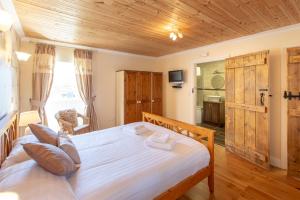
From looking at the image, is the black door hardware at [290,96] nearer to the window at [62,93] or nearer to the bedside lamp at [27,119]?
the bedside lamp at [27,119]

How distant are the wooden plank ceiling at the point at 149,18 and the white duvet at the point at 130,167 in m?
1.81

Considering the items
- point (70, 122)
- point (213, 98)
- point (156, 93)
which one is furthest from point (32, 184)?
point (213, 98)

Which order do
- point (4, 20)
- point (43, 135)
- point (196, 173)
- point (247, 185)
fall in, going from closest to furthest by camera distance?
point (4, 20) → point (43, 135) → point (196, 173) → point (247, 185)

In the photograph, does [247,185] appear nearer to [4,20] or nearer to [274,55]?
[274,55]

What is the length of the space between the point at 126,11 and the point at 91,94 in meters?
2.54

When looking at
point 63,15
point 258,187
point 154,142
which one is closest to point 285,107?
point 258,187

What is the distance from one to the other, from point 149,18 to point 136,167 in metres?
2.07

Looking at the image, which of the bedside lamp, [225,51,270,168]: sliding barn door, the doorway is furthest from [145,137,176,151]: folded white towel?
the doorway

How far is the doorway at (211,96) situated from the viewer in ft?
18.3

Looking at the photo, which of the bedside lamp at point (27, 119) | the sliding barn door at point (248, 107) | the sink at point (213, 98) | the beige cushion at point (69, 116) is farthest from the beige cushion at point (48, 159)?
the sink at point (213, 98)

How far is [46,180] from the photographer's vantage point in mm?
1166

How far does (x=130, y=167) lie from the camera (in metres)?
1.60

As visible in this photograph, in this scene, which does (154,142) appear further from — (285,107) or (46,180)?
(285,107)

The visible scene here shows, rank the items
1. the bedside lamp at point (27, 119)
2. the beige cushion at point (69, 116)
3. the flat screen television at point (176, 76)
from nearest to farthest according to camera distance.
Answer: the bedside lamp at point (27, 119) < the beige cushion at point (69, 116) < the flat screen television at point (176, 76)
